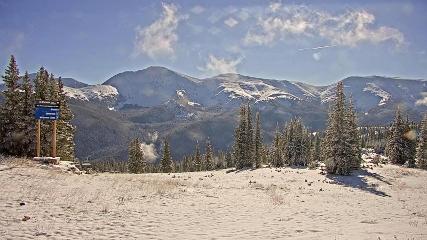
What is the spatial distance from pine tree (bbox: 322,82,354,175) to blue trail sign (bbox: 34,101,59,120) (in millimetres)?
36389

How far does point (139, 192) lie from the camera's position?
29094 mm

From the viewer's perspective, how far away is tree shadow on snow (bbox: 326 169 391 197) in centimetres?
4470

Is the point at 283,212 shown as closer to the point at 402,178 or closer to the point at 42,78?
the point at 402,178

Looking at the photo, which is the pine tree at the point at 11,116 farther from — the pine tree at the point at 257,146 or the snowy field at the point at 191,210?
the pine tree at the point at 257,146

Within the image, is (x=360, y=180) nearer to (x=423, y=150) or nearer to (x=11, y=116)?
(x=423, y=150)

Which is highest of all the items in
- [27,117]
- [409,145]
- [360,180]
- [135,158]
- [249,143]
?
[27,117]

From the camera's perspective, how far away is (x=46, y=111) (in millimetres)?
38062

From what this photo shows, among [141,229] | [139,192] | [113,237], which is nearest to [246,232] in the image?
[141,229]

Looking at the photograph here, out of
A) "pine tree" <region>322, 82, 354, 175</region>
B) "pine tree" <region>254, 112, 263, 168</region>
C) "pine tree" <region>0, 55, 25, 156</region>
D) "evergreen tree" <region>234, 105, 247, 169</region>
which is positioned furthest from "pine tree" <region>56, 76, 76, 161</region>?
"pine tree" <region>254, 112, 263, 168</region>

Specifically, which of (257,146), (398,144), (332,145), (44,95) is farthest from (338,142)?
(44,95)

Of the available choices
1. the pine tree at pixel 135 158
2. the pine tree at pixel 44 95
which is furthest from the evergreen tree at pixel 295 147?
the pine tree at pixel 44 95

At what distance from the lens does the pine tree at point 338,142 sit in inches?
2105

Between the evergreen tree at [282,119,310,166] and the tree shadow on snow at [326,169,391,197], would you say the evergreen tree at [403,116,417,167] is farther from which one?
the tree shadow on snow at [326,169,391,197]

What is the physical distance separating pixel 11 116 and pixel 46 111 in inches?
406
